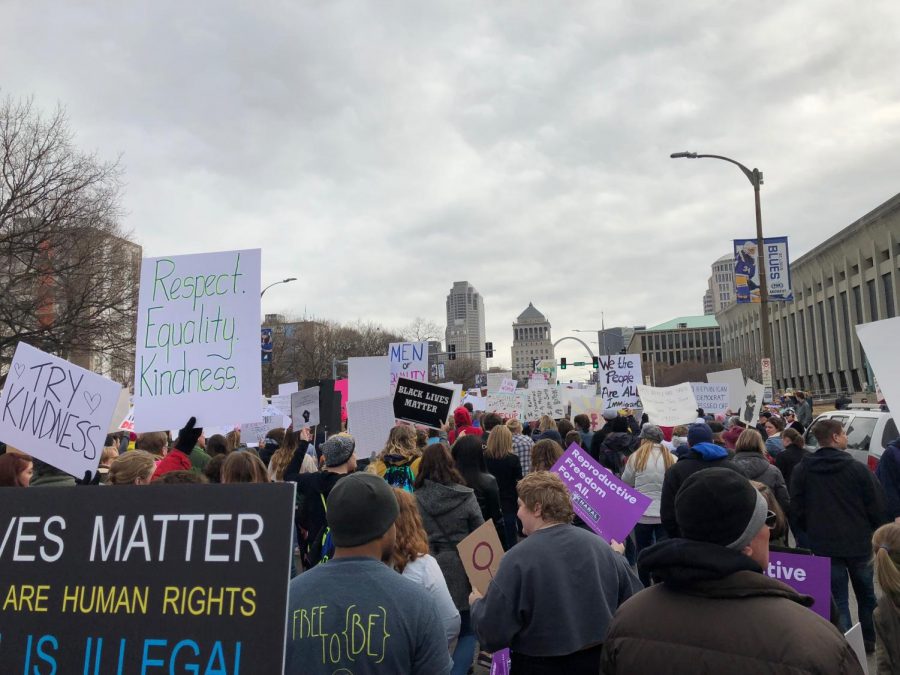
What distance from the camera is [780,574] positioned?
13.5 ft

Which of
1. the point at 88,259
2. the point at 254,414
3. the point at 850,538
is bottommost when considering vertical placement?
the point at 850,538

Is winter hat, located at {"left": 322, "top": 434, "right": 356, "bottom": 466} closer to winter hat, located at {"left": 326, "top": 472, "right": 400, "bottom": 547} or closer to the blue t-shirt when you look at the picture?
winter hat, located at {"left": 326, "top": 472, "right": 400, "bottom": 547}

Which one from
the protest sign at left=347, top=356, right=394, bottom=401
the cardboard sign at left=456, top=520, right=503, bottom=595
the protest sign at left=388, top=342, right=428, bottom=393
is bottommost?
the cardboard sign at left=456, top=520, right=503, bottom=595

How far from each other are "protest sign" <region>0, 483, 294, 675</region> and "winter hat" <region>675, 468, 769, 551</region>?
4.18 ft

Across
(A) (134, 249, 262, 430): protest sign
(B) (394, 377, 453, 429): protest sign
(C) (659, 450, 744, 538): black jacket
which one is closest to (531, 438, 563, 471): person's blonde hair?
(C) (659, 450, 744, 538): black jacket

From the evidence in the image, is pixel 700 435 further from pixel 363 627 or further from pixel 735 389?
pixel 735 389

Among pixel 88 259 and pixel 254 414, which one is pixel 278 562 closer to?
pixel 254 414

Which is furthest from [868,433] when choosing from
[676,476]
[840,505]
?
[676,476]

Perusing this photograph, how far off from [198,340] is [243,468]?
0.99 m

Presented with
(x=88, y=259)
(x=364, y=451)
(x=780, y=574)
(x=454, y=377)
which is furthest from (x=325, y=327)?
(x=780, y=574)

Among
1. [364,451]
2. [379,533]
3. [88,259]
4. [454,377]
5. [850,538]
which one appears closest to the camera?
[379,533]

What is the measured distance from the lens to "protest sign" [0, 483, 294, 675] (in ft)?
7.39

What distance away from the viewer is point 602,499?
5805mm

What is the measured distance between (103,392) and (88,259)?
25622mm
